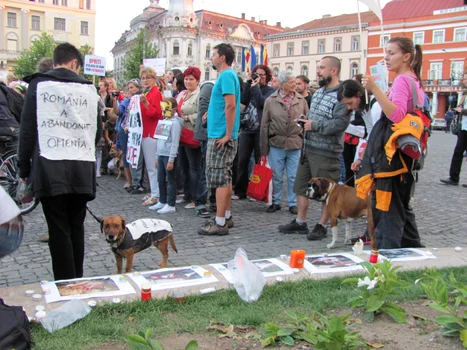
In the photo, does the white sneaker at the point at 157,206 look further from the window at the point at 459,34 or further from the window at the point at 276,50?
the window at the point at 276,50

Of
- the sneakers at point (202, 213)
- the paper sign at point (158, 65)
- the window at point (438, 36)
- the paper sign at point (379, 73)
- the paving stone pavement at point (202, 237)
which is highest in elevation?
the window at point (438, 36)

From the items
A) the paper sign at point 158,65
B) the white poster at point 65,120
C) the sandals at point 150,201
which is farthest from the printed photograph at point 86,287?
the paper sign at point 158,65

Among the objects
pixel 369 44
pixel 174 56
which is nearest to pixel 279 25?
pixel 174 56

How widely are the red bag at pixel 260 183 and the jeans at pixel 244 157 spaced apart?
576 mm

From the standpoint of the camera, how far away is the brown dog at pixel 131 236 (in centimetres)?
414

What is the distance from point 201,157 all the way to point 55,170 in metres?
3.87

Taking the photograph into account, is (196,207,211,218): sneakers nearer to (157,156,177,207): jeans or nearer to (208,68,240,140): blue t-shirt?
(157,156,177,207): jeans

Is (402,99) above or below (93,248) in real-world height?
above

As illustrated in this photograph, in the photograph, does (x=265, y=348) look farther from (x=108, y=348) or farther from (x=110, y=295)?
(x=110, y=295)

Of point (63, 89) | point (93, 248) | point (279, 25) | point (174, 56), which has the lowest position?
point (93, 248)

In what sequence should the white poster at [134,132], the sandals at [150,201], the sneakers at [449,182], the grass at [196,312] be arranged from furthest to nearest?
the sneakers at [449,182] → the white poster at [134,132] → the sandals at [150,201] → the grass at [196,312]

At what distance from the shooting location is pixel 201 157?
24.4 ft

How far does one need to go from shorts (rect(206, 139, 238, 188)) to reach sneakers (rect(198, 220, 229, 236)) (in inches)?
19.8

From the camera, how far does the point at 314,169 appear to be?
581 cm
